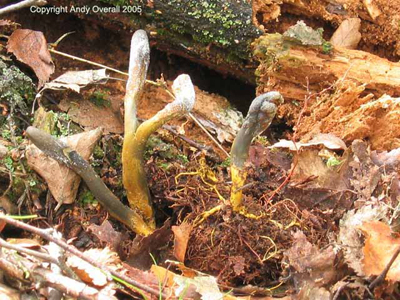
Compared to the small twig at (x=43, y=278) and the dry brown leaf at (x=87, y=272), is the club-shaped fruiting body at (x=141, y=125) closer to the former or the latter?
the dry brown leaf at (x=87, y=272)

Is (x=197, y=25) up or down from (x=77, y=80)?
up

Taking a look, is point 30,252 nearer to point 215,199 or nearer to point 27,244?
point 27,244

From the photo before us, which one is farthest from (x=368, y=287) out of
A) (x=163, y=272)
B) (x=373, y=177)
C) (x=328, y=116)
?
(x=328, y=116)

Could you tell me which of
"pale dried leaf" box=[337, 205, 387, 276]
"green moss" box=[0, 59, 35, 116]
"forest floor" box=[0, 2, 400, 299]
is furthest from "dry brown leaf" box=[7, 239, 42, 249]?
"pale dried leaf" box=[337, 205, 387, 276]

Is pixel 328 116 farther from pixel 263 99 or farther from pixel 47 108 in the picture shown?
pixel 47 108

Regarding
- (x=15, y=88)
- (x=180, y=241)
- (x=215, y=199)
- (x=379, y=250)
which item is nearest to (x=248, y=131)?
(x=215, y=199)

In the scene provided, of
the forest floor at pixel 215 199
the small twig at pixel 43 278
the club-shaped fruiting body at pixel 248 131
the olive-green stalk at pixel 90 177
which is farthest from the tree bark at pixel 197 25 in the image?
the small twig at pixel 43 278
